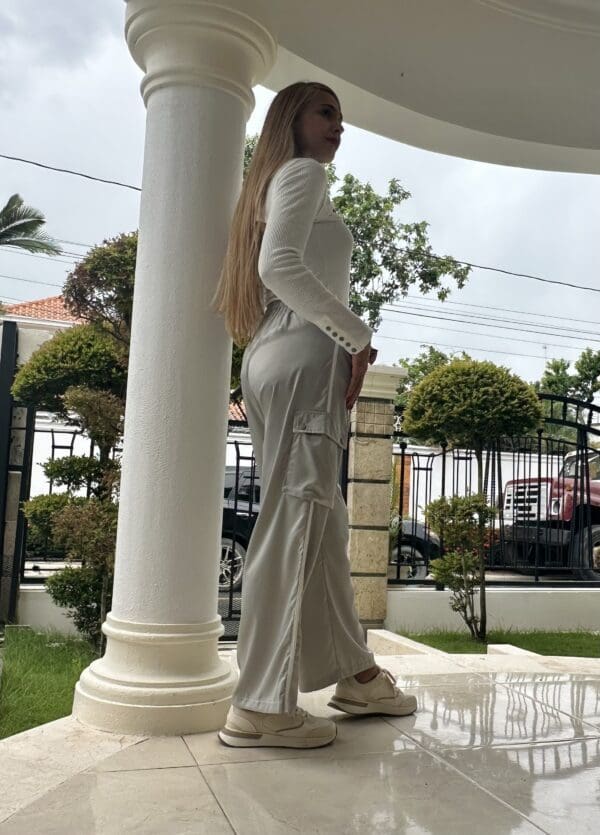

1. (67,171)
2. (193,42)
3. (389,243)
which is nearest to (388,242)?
(389,243)

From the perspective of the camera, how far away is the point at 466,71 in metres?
3.35

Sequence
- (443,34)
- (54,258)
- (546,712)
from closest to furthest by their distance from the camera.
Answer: (546,712)
(443,34)
(54,258)

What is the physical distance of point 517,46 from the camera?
331 cm

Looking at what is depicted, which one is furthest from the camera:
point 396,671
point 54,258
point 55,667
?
point 54,258

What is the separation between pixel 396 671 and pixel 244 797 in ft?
4.49

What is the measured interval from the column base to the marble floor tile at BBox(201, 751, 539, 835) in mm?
306

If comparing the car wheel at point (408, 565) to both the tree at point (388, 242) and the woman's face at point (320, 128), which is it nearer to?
the woman's face at point (320, 128)

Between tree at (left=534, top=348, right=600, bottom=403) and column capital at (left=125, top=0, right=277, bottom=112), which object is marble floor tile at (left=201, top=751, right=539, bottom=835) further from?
tree at (left=534, top=348, right=600, bottom=403)

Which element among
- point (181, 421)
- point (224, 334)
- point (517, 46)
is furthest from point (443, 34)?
point (181, 421)

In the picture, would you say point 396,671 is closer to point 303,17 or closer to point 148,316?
point 148,316

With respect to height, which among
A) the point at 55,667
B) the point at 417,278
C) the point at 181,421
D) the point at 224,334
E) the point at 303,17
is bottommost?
the point at 55,667

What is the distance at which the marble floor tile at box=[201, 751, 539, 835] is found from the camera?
5.11ft

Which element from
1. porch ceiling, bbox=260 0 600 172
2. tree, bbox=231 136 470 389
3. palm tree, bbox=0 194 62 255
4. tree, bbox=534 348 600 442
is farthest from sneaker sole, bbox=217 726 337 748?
tree, bbox=534 348 600 442

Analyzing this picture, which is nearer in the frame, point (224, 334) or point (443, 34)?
point (224, 334)
